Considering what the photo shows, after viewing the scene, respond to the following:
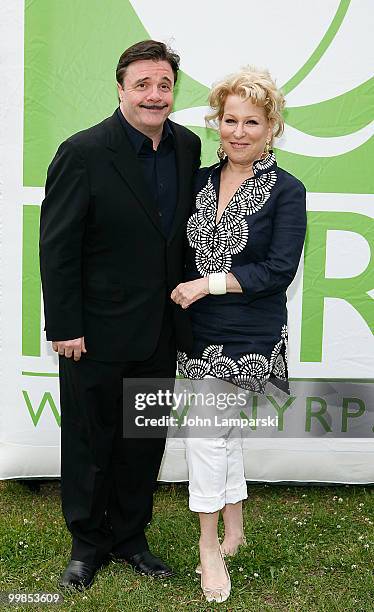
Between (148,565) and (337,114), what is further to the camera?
(337,114)

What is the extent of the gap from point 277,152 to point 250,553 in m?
1.50

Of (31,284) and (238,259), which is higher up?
(238,259)

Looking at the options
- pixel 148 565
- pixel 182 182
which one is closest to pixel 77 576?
pixel 148 565

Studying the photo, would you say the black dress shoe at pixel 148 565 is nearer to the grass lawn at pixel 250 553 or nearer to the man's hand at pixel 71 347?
the grass lawn at pixel 250 553

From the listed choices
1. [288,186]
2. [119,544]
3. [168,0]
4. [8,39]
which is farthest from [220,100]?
[119,544]

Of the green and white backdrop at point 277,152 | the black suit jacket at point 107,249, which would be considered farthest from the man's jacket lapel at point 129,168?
the green and white backdrop at point 277,152

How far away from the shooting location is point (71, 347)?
250cm

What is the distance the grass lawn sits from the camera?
2641 mm

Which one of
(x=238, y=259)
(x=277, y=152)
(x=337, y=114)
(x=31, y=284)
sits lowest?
(x=31, y=284)

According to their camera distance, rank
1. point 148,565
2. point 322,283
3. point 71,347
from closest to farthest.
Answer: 1. point 71,347
2. point 148,565
3. point 322,283

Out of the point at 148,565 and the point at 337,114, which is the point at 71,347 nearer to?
the point at 148,565

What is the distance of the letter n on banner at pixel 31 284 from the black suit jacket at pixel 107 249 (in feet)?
2.59

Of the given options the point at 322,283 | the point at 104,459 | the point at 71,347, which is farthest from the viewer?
the point at 322,283

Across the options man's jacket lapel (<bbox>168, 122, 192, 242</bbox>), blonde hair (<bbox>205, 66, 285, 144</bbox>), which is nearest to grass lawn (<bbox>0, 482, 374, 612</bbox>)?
man's jacket lapel (<bbox>168, 122, 192, 242</bbox>)
